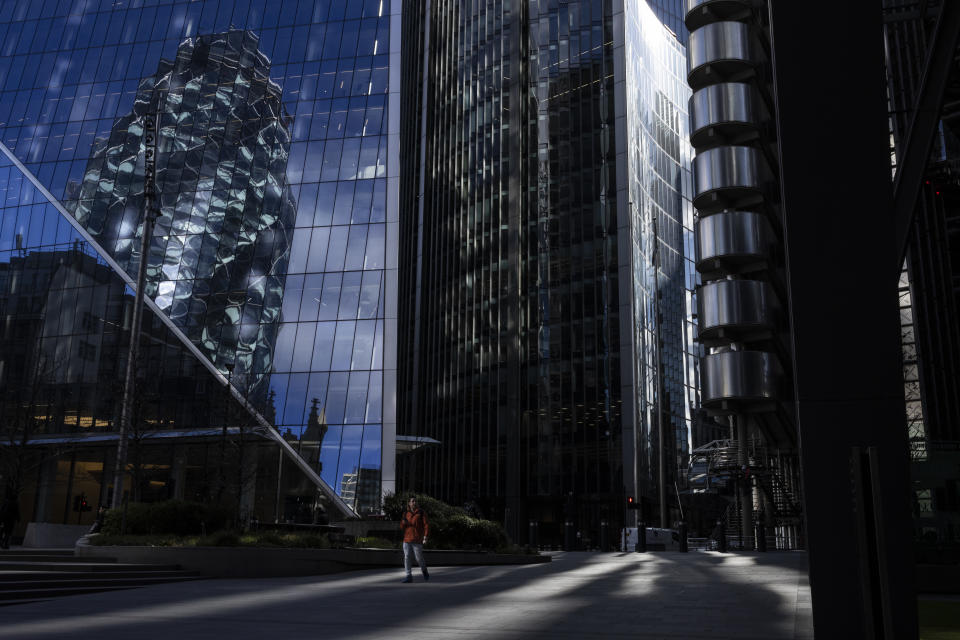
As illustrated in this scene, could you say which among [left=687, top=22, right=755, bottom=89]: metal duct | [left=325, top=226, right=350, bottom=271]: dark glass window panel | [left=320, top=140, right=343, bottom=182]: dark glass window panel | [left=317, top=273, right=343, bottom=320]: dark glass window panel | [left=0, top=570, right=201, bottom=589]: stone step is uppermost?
[left=687, top=22, right=755, bottom=89]: metal duct

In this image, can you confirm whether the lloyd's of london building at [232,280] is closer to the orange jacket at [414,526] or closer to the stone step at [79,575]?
the stone step at [79,575]

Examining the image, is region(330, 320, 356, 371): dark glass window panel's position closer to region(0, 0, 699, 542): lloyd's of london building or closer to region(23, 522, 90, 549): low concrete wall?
region(0, 0, 699, 542): lloyd's of london building

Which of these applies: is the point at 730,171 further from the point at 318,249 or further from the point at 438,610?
the point at 438,610

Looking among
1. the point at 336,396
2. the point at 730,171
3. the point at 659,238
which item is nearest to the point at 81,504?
the point at 336,396

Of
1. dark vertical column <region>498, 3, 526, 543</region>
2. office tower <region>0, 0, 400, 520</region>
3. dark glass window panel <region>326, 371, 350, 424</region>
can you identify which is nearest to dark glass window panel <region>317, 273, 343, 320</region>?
office tower <region>0, 0, 400, 520</region>

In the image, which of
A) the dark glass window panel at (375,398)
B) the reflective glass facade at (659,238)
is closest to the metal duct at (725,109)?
the dark glass window panel at (375,398)

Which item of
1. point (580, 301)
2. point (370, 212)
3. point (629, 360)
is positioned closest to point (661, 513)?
point (629, 360)

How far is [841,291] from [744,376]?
3323 centimetres

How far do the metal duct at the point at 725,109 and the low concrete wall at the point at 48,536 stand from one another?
34.4m

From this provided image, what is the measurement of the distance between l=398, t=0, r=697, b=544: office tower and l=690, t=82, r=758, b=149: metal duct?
2409 cm

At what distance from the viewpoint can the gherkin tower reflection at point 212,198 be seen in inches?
1492

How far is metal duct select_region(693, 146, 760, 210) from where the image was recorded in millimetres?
42531

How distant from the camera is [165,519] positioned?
2256 centimetres

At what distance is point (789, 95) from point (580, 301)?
201ft
